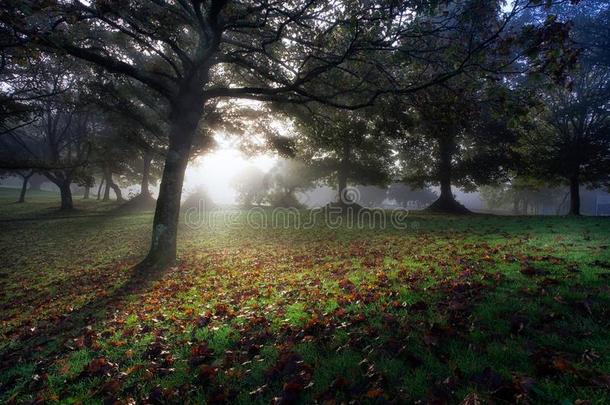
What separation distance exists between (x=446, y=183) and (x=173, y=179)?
2722 cm

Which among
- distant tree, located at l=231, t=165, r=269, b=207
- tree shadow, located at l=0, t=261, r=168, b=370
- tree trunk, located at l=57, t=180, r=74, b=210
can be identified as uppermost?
distant tree, located at l=231, t=165, r=269, b=207

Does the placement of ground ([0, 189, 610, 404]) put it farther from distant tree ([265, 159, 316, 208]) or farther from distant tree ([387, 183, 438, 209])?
distant tree ([387, 183, 438, 209])

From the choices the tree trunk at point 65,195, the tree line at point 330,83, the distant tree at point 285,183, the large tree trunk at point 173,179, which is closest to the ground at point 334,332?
the large tree trunk at point 173,179

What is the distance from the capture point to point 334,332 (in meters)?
4.91

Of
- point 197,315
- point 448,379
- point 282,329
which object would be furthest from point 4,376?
point 448,379

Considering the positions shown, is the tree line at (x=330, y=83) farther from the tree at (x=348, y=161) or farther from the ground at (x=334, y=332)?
the ground at (x=334, y=332)

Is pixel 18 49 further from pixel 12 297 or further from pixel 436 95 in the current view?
pixel 436 95

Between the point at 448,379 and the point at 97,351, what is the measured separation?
5.33m

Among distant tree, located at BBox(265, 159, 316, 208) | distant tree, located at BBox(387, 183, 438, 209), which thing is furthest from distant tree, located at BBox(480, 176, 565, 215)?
distant tree, located at BBox(265, 159, 316, 208)

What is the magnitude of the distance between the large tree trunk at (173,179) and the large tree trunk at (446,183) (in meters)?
25.4

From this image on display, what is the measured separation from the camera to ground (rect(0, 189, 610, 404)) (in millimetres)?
3506

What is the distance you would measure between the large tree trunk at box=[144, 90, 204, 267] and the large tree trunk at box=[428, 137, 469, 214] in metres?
25.4

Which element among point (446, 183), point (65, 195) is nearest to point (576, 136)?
point (446, 183)

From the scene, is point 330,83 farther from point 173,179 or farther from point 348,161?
point 348,161
